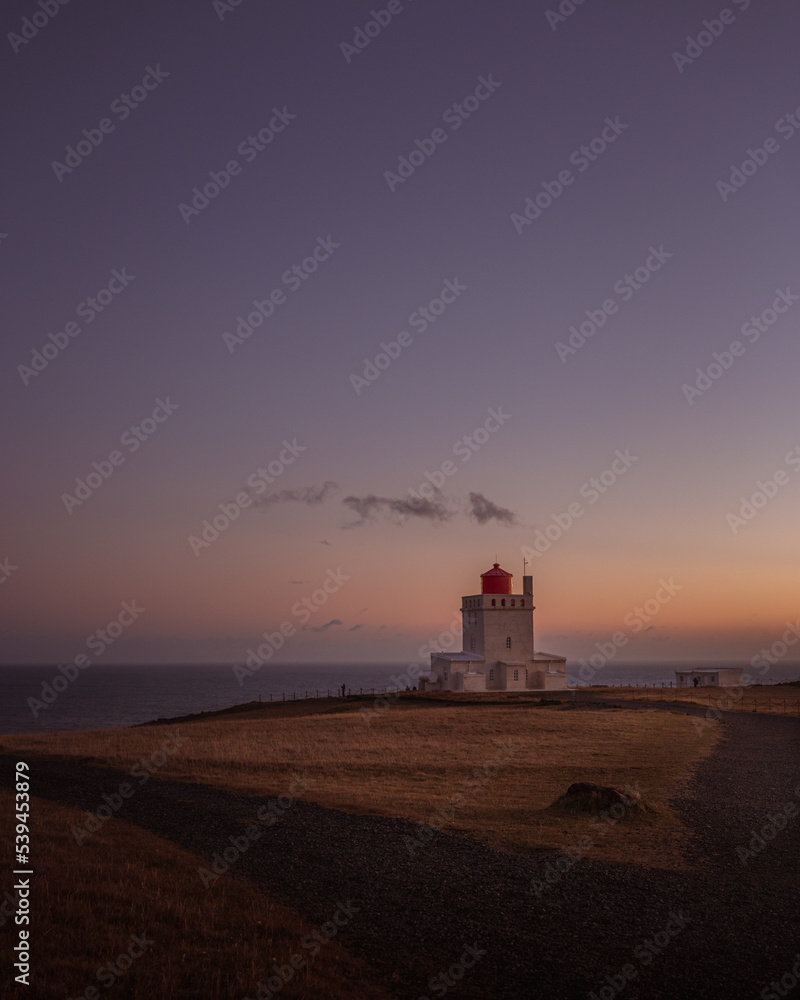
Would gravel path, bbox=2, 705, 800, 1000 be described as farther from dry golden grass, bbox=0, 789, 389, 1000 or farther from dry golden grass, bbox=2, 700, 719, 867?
dry golden grass, bbox=2, 700, 719, 867

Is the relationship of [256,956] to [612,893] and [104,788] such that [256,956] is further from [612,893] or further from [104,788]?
[104,788]

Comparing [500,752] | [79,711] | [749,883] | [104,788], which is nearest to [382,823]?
[749,883]

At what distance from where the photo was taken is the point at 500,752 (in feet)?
87.0

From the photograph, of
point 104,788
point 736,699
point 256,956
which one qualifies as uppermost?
point 736,699

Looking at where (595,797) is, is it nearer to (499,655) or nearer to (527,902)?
(527,902)

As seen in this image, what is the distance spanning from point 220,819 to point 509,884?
7.10 metres

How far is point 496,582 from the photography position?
6500cm

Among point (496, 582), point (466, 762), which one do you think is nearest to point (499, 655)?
point (496, 582)

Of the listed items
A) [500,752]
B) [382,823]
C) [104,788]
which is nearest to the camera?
[382,823]

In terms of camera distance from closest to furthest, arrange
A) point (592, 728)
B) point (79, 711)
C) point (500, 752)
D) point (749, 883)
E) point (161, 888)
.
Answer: point (161, 888) < point (749, 883) < point (500, 752) < point (592, 728) < point (79, 711)

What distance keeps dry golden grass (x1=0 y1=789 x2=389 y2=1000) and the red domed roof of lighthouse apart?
5346cm

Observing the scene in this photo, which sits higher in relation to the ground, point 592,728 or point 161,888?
point 592,728

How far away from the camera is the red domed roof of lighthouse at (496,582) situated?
64.8 m

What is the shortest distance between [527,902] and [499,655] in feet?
176
